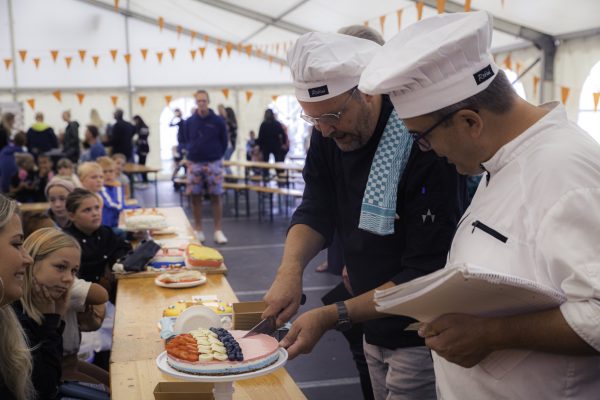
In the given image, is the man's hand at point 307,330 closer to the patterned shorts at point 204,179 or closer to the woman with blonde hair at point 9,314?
the woman with blonde hair at point 9,314

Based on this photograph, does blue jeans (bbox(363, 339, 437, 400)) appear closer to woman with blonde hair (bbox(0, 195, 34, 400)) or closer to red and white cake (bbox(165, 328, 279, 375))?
red and white cake (bbox(165, 328, 279, 375))

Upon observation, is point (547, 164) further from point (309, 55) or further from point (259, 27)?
point (259, 27)

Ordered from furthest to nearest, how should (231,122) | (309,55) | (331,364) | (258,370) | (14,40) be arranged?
1. (14,40)
2. (231,122)
3. (331,364)
4. (309,55)
5. (258,370)

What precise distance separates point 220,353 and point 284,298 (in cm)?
36

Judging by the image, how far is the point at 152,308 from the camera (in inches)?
113

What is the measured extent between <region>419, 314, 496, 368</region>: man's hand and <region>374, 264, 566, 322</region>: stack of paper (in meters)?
0.02

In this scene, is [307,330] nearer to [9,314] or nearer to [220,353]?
[220,353]

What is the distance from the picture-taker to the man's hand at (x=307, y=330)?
1.70 m

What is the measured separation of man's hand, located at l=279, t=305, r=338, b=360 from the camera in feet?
5.57

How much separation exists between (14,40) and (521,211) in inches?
709

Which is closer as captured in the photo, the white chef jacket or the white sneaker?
the white chef jacket

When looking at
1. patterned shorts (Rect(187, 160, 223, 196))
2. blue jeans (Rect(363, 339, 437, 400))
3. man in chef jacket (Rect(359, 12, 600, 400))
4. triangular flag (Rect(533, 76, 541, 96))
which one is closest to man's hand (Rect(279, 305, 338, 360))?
blue jeans (Rect(363, 339, 437, 400))

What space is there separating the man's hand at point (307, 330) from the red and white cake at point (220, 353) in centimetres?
5

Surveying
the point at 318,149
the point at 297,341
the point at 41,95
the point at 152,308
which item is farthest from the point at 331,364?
the point at 41,95
